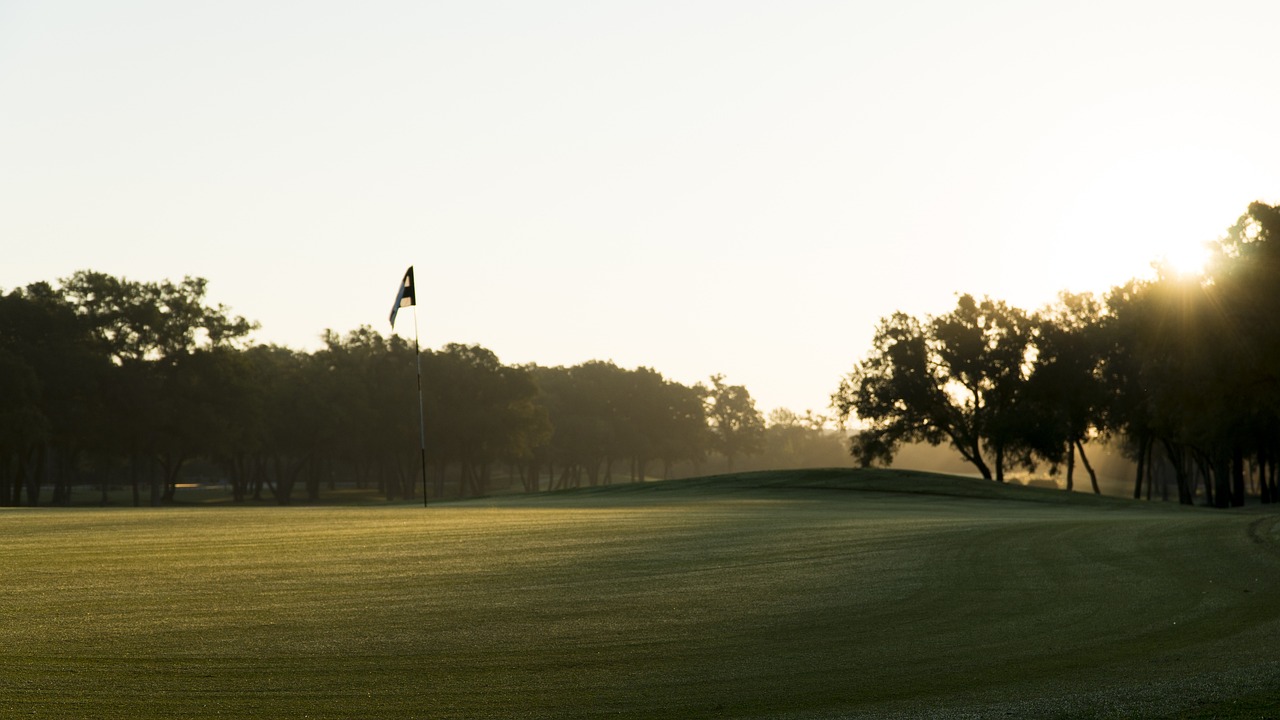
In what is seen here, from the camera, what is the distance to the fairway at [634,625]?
1211 centimetres

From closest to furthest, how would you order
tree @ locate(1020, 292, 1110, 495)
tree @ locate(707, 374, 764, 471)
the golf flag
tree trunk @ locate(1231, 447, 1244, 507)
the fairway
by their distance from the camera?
the fairway, the golf flag, tree trunk @ locate(1231, 447, 1244, 507), tree @ locate(1020, 292, 1110, 495), tree @ locate(707, 374, 764, 471)

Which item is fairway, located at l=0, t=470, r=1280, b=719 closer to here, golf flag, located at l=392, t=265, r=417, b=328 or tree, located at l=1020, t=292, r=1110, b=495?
golf flag, located at l=392, t=265, r=417, b=328

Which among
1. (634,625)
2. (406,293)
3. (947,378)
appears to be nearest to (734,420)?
(947,378)

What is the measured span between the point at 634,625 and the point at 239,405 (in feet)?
271

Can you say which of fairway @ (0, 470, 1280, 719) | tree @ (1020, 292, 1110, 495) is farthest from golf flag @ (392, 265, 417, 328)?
tree @ (1020, 292, 1110, 495)

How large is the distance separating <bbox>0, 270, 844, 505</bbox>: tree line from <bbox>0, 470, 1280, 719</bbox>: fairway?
64427 millimetres

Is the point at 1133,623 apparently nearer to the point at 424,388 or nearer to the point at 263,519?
the point at 263,519

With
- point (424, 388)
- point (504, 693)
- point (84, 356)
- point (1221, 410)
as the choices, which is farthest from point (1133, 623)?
point (424, 388)

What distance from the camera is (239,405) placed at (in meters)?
93.9

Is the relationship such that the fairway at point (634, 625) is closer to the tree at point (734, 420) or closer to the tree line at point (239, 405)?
the tree line at point (239, 405)

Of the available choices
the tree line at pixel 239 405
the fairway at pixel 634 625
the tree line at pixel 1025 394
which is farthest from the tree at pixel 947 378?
the fairway at pixel 634 625

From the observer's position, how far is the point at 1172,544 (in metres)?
26.7

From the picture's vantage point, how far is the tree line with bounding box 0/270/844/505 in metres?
87.1

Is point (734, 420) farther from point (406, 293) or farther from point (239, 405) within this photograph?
point (406, 293)
